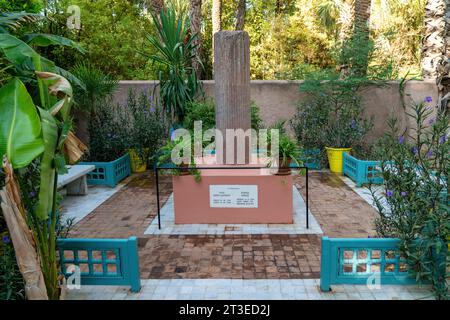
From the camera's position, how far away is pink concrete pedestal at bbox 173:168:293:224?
18.6 feet

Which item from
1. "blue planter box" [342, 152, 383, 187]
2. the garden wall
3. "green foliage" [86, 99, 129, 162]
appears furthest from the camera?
the garden wall

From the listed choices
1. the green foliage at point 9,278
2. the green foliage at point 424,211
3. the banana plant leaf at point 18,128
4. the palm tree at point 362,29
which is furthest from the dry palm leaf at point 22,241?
the palm tree at point 362,29

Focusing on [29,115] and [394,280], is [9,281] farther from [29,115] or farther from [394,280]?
[394,280]

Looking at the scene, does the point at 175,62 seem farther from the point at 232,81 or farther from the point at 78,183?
the point at 78,183

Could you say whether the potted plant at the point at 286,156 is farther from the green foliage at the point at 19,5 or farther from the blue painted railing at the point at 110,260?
the green foliage at the point at 19,5

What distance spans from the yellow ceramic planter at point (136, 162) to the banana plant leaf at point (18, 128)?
643 centimetres

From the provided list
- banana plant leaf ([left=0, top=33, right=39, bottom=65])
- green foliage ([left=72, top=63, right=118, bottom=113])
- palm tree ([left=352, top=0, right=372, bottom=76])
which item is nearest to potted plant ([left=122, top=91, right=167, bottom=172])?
green foliage ([left=72, top=63, right=118, bottom=113])

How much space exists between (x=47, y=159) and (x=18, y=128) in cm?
29

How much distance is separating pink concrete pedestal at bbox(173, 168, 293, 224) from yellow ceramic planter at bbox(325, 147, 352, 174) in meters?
3.64

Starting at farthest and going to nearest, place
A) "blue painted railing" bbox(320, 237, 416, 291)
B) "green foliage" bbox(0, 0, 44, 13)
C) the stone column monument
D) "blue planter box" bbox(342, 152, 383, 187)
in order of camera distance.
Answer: "blue planter box" bbox(342, 152, 383, 187), "green foliage" bbox(0, 0, 44, 13), the stone column monument, "blue painted railing" bbox(320, 237, 416, 291)

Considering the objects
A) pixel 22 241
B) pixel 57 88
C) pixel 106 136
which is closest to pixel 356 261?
pixel 22 241

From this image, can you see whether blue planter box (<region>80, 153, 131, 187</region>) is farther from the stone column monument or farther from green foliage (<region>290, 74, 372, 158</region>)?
green foliage (<region>290, 74, 372, 158</region>)
